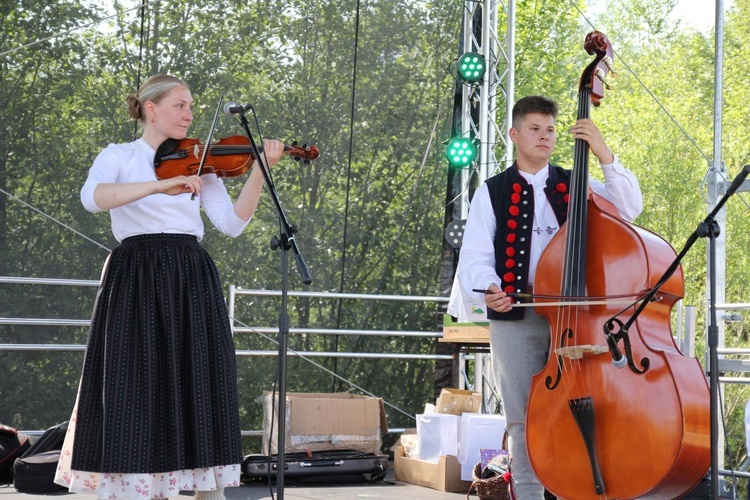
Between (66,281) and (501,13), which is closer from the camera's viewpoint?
(66,281)

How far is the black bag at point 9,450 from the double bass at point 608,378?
300 centimetres

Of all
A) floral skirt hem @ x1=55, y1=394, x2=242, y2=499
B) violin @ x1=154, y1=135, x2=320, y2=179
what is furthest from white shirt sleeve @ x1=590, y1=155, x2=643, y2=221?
floral skirt hem @ x1=55, y1=394, x2=242, y2=499

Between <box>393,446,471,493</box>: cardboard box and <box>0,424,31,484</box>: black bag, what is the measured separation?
6.16 feet

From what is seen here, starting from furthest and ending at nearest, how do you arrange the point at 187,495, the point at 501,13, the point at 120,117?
the point at 501,13 → the point at 120,117 → the point at 187,495

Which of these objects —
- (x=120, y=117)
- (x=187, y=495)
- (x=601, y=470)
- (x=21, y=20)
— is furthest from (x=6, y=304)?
(x=601, y=470)

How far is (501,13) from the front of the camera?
18.4m

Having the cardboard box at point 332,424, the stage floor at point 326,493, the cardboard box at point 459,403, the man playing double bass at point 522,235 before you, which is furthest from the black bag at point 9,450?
the man playing double bass at point 522,235

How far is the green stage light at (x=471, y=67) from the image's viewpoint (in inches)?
226

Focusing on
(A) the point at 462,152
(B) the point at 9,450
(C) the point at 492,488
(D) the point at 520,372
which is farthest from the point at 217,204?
(A) the point at 462,152

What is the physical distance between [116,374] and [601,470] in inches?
49.9

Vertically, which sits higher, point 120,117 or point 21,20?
point 21,20

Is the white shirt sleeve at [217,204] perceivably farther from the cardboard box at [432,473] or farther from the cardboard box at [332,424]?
the cardboard box at [332,424]

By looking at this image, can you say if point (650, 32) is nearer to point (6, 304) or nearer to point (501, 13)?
point (501, 13)

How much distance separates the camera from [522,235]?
9.39 feet
